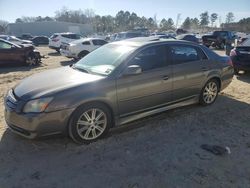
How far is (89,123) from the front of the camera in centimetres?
422

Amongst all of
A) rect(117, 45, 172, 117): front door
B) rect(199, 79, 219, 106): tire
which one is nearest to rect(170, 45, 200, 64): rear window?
rect(117, 45, 172, 117): front door

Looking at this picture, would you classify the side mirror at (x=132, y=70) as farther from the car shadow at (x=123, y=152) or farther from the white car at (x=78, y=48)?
the white car at (x=78, y=48)

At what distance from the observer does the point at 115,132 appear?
4781 millimetres

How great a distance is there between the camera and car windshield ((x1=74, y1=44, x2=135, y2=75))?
461 centimetres

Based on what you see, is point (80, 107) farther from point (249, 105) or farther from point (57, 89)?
point (249, 105)

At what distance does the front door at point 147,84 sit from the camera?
4512mm

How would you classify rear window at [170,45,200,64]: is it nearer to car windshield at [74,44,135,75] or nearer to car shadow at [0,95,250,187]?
car windshield at [74,44,135,75]

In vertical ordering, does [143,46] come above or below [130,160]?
above

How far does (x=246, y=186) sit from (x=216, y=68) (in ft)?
11.0

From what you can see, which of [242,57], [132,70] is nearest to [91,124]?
[132,70]

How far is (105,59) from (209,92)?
2616 millimetres

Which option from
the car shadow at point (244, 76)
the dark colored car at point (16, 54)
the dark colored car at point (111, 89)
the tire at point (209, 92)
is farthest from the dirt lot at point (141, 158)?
the dark colored car at point (16, 54)

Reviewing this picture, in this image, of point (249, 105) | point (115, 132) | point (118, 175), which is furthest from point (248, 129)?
point (118, 175)

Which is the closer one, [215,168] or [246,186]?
[246,186]
